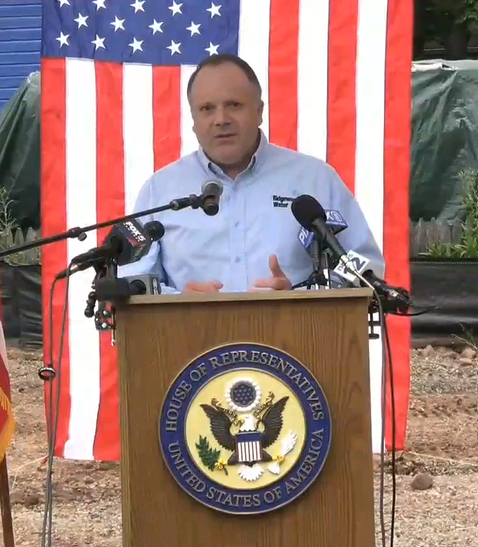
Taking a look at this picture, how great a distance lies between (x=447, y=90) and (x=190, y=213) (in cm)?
680

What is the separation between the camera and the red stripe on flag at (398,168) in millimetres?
4691

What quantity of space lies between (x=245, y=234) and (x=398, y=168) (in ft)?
5.49

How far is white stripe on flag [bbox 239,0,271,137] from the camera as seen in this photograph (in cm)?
479

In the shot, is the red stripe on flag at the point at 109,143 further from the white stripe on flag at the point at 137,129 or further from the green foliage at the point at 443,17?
the green foliage at the point at 443,17

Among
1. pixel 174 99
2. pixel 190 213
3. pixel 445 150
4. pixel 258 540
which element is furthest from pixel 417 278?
pixel 258 540

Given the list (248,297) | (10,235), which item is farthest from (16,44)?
(248,297)

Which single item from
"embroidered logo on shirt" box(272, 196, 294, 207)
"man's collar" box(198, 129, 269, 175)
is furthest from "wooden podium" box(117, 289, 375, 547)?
"man's collar" box(198, 129, 269, 175)

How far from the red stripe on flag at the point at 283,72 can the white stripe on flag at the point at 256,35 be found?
0.02m

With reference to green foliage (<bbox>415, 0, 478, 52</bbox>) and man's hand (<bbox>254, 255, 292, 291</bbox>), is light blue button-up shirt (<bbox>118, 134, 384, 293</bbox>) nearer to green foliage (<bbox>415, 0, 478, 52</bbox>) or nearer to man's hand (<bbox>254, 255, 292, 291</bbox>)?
man's hand (<bbox>254, 255, 292, 291</bbox>)

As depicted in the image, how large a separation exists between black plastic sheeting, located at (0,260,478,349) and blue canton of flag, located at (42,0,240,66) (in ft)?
12.4

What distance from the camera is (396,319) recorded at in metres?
5.01

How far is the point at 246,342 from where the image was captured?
2.46 metres

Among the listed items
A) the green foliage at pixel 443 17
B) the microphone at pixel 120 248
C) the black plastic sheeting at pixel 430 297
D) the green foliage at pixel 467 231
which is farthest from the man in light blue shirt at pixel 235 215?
A: the green foliage at pixel 443 17

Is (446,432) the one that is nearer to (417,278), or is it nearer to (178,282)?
(417,278)
